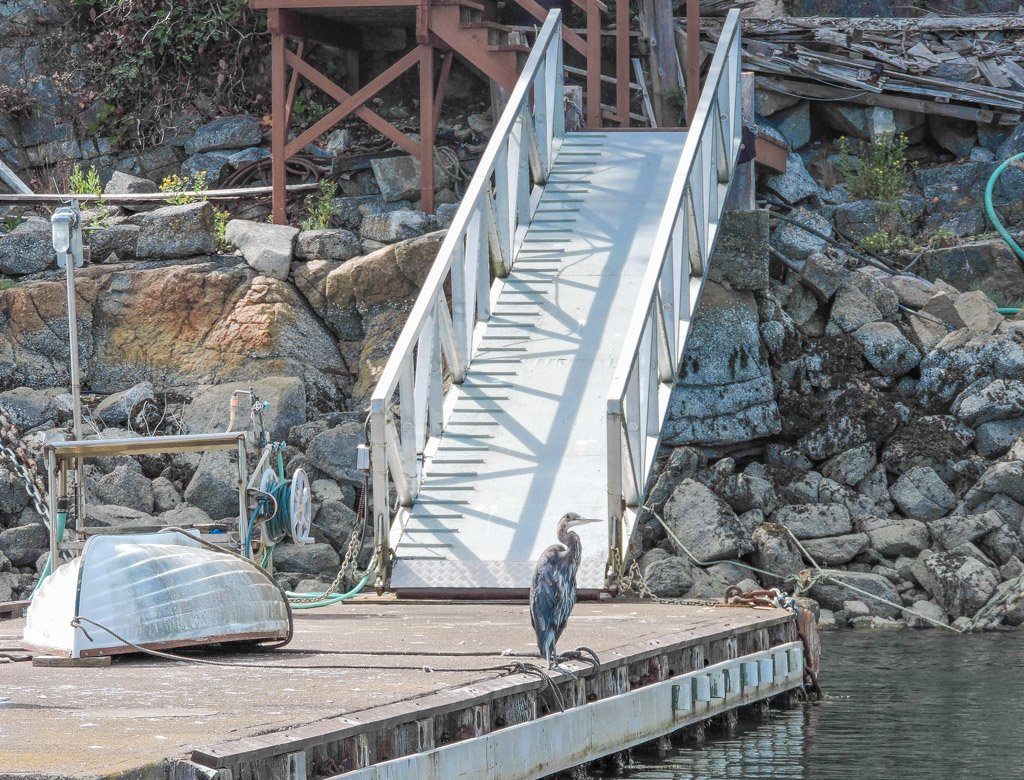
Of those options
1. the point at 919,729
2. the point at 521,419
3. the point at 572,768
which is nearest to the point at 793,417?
the point at 521,419

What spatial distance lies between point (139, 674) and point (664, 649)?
101 inches

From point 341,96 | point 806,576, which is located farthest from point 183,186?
point 806,576

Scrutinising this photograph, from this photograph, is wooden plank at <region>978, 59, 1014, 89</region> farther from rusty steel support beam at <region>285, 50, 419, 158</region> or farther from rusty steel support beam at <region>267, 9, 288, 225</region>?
rusty steel support beam at <region>267, 9, 288, 225</region>

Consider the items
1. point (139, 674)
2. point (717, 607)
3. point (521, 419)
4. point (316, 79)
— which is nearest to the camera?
point (139, 674)

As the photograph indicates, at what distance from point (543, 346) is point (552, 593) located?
5.85 meters

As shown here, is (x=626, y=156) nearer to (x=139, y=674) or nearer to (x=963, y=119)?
(x=963, y=119)

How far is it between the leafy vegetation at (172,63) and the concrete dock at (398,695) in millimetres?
10211

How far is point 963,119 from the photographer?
1964 centimetres

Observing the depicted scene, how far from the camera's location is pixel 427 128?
1630 cm

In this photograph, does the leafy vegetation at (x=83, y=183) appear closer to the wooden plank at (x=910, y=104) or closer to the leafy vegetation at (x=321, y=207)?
the leafy vegetation at (x=321, y=207)

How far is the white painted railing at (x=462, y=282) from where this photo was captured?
1121cm

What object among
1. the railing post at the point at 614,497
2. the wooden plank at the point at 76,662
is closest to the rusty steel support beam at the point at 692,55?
the railing post at the point at 614,497

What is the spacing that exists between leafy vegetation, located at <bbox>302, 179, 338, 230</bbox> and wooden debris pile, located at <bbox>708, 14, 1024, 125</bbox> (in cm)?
470

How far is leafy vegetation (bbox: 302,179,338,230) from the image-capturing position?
16.6 meters
